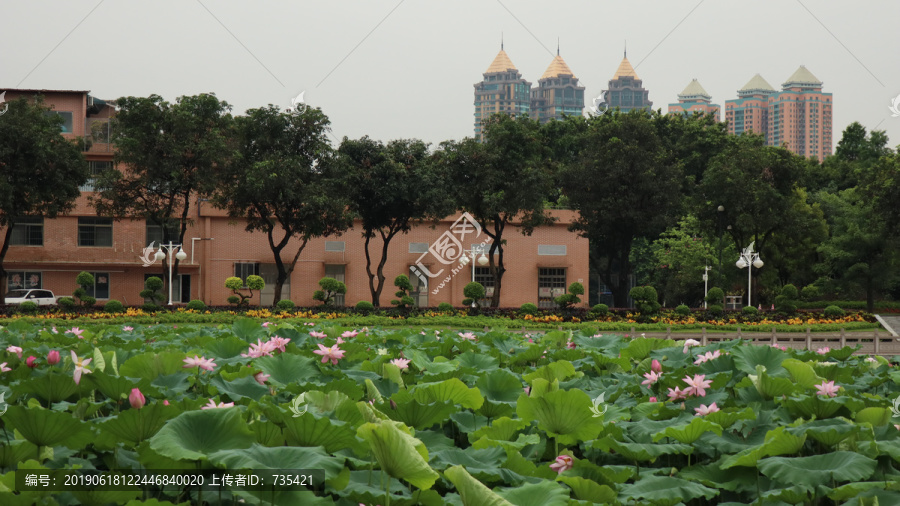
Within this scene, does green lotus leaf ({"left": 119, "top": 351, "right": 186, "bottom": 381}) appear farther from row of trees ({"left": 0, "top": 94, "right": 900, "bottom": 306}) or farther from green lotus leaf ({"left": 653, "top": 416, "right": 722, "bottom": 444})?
row of trees ({"left": 0, "top": 94, "right": 900, "bottom": 306})

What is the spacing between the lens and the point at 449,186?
30.0 m

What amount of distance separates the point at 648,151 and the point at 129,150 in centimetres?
1922

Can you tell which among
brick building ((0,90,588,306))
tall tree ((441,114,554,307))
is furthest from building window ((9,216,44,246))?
tall tree ((441,114,554,307))

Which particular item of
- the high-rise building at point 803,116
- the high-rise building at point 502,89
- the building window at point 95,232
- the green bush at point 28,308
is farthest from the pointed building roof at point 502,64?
the green bush at point 28,308

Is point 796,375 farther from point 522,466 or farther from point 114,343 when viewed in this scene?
point 114,343

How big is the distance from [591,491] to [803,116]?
92531mm

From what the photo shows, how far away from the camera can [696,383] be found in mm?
3674

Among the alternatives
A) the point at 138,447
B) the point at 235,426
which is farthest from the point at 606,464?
the point at 138,447

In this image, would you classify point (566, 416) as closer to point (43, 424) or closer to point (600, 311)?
point (43, 424)

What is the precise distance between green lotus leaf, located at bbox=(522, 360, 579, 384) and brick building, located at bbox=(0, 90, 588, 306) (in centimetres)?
2880

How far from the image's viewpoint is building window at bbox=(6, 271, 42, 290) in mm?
33594

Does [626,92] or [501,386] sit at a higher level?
[626,92]

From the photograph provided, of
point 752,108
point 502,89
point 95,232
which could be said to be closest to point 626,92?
point 502,89

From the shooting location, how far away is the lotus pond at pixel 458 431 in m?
2.27
